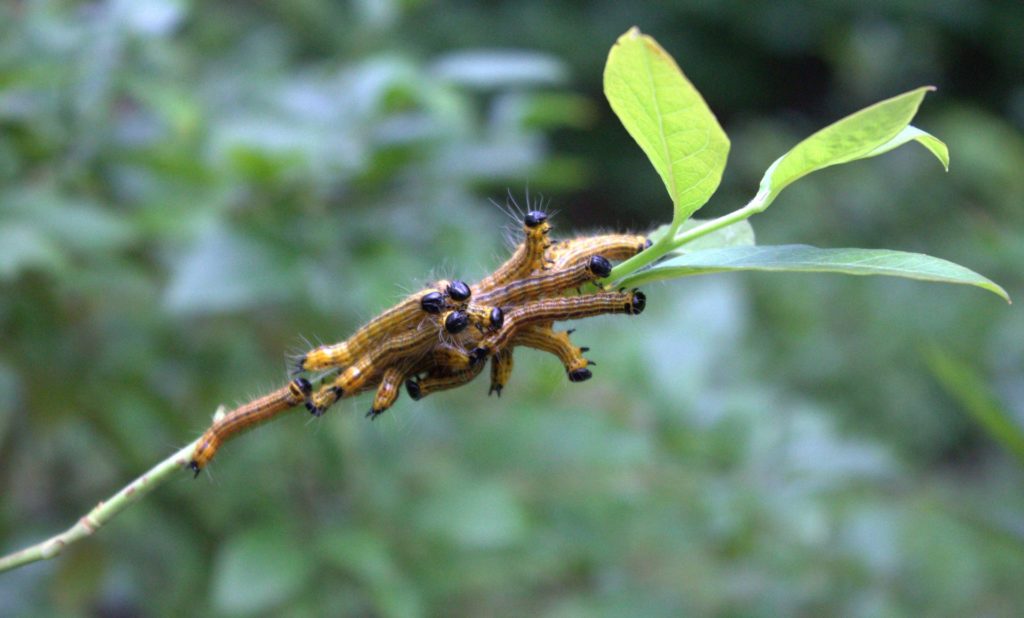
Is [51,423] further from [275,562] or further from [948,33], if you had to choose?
[948,33]

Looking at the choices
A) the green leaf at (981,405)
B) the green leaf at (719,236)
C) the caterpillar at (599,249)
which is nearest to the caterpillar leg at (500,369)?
the caterpillar at (599,249)

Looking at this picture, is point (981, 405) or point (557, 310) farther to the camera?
point (981, 405)

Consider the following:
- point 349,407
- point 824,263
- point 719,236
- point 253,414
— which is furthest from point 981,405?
point 349,407

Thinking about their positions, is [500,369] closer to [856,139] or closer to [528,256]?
[528,256]

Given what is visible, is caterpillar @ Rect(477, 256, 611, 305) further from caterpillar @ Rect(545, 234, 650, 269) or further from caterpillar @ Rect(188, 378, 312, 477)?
caterpillar @ Rect(188, 378, 312, 477)

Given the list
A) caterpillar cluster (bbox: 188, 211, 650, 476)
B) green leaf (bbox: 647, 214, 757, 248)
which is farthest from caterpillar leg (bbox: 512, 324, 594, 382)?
green leaf (bbox: 647, 214, 757, 248)

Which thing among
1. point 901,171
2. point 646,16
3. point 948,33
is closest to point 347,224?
point 901,171

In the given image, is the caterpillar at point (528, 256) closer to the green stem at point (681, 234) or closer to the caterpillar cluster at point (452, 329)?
the caterpillar cluster at point (452, 329)
